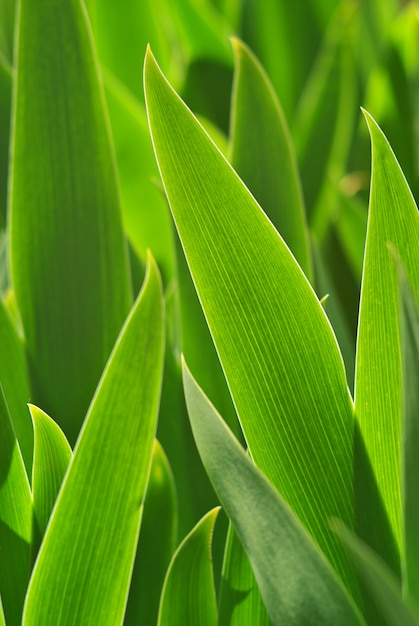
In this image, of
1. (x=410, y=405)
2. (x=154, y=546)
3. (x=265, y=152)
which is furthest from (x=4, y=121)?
(x=410, y=405)

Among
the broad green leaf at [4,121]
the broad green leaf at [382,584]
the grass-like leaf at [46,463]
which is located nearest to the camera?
the broad green leaf at [382,584]

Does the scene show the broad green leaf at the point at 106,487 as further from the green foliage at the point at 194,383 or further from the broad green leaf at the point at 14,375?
the broad green leaf at the point at 14,375

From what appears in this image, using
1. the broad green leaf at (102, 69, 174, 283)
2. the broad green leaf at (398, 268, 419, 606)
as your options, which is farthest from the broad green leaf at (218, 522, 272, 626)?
the broad green leaf at (102, 69, 174, 283)

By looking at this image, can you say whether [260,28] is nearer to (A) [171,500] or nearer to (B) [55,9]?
(B) [55,9]

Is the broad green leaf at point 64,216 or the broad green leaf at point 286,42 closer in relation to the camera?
the broad green leaf at point 64,216

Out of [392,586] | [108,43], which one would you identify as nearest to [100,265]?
[392,586]

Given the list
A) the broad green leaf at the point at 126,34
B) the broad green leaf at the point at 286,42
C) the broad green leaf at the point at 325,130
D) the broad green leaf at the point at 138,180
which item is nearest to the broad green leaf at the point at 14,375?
the broad green leaf at the point at 138,180

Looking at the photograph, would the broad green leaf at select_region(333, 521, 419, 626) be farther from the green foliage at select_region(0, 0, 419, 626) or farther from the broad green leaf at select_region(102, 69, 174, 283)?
the broad green leaf at select_region(102, 69, 174, 283)
